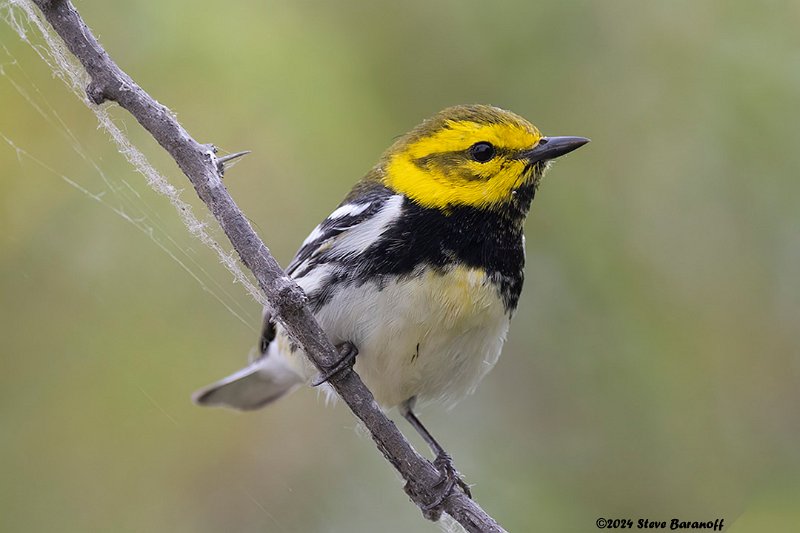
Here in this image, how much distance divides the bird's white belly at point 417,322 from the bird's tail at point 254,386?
28.6 inches

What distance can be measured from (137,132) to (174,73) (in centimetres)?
30

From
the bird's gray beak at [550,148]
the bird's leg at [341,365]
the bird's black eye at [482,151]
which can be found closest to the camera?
the bird's leg at [341,365]

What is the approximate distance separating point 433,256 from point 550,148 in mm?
577

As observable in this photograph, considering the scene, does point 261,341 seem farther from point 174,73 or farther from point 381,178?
point 174,73

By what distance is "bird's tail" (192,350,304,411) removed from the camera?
3.70 m

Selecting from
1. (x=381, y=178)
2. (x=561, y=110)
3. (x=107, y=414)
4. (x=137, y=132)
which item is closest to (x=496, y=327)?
(x=381, y=178)

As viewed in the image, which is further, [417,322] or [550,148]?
[550,148]

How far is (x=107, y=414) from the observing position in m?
3.51

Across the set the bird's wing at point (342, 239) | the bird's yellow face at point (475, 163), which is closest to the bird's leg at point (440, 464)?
the bird's wing at point (342, 239)

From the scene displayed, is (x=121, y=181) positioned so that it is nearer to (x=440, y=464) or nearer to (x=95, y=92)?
(x=95, y=92)

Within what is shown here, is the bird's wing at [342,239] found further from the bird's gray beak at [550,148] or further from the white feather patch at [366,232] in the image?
the bird's gray beak at [550,148]

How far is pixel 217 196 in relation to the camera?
7.39 ft

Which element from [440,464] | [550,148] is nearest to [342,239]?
[550,148]

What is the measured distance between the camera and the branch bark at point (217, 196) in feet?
7.09
